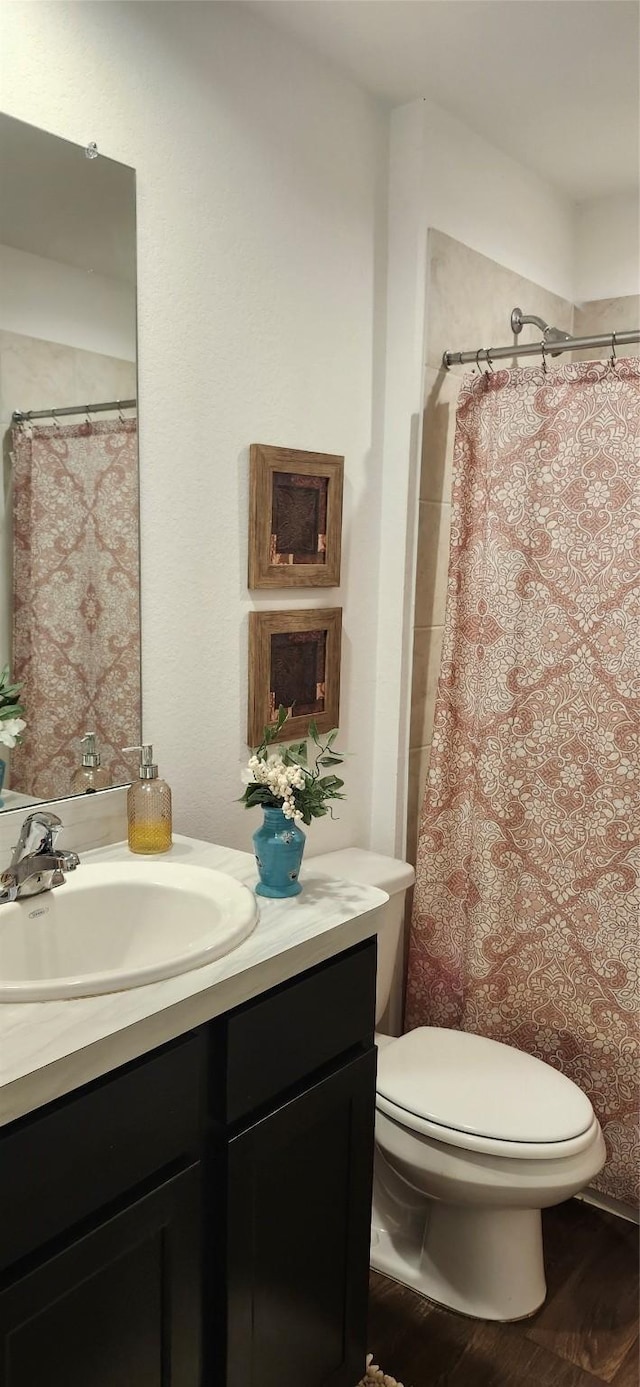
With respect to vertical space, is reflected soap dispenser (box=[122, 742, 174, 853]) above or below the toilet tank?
above

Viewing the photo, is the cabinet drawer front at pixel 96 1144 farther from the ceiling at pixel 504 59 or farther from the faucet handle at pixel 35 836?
the ceiling at pixel 504 59

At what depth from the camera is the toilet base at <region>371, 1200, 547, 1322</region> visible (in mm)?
1845

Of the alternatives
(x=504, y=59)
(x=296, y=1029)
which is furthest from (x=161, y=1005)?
(x=504, y=59)

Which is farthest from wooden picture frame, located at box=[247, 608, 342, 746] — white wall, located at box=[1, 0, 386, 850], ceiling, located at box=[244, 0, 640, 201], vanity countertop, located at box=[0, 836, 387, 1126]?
ceiling, located at box=[244, 0, 640, 201]

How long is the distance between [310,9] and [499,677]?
4.42 feet

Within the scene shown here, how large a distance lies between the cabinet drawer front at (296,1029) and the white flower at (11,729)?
1.84 ft

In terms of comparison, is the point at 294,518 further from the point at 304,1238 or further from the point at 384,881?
the point at 304,1238

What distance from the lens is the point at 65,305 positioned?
1.53 metres

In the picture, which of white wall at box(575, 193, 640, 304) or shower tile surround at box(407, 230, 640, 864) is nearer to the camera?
shower tile surround at box(407, 230, 640, 864)

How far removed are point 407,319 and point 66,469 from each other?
3.30 ft

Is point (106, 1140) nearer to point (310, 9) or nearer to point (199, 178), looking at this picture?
point (199, 178)

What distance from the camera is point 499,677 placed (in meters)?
2.19

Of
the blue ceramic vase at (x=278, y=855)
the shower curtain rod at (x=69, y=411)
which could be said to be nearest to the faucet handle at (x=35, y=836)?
the blue ceramic vase at (x=278, y=855)

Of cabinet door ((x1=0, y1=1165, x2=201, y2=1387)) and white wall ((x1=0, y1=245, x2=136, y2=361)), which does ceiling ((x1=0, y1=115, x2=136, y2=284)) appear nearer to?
white wall ((x1=0, y1=245, x2=136, y2=361))
